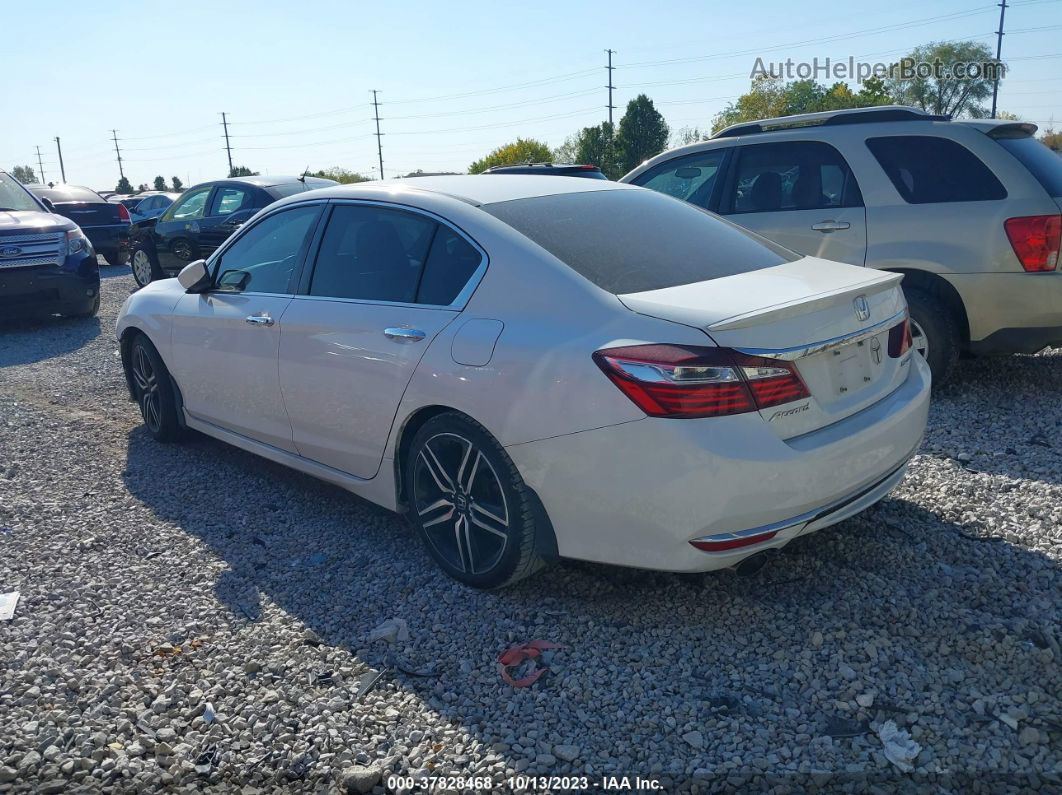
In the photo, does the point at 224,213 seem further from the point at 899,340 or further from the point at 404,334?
the point at 899,340

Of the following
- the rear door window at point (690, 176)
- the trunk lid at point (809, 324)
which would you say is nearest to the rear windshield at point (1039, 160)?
the rear door window at point (690, 176)

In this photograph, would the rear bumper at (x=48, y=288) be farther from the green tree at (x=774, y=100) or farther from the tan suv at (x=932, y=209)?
the green tree at (x=774, y=100)

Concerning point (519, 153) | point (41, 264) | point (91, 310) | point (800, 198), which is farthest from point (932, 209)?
point (519, 153)

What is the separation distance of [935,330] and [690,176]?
235 centimetres

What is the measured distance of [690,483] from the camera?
295 cm

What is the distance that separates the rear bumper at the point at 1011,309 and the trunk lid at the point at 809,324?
90.1 inches

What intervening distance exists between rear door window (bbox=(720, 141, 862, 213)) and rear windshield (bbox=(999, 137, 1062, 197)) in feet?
3.21

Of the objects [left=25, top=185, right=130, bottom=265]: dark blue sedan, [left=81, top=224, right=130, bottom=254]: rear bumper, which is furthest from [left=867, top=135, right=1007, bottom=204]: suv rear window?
[left=81, top=224, right=130, bottom=254]: rear bumper

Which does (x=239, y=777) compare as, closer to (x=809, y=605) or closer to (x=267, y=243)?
(x=809, y=605)

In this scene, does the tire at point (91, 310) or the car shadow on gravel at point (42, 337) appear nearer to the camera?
the car shadow on gravel at point (42, 337)

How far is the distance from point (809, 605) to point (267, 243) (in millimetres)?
3345

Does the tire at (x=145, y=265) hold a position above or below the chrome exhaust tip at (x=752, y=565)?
above

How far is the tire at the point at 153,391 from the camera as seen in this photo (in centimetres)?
568

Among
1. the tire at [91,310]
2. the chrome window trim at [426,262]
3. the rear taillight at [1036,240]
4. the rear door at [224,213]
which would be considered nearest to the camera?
the chrome window trim at [426,262]
